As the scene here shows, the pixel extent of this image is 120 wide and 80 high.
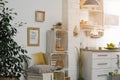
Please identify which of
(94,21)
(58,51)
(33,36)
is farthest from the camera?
(94,21)

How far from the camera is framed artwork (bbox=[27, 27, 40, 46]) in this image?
5023 mm

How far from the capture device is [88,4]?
5371mm

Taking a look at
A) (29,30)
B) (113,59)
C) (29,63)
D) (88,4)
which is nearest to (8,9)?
(29,30)

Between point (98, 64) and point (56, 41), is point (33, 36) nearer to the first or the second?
point (56, 41)

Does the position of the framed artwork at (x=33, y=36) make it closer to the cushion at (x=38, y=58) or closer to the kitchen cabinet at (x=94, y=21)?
the cushion at (x=38, y=58)

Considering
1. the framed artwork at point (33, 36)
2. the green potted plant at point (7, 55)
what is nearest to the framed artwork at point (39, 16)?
the framed artwork at point (33, 36)

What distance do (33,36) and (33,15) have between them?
17.8 inches

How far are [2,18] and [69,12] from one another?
1.98 m

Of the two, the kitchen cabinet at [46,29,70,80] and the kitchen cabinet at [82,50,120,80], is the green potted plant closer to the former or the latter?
the kitchen cabinet at [46,29,70,80]

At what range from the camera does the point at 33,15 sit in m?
5.11

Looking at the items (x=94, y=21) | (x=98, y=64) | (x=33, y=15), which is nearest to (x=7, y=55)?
(x=33, y=15)

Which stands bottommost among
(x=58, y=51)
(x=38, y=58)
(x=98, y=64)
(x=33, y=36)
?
(x=98, y=64)

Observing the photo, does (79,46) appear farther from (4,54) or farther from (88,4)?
(4,54)

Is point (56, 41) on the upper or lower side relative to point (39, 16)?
lower
